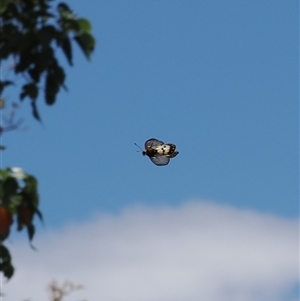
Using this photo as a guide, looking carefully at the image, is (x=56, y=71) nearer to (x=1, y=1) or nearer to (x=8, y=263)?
(x=1, y=1)

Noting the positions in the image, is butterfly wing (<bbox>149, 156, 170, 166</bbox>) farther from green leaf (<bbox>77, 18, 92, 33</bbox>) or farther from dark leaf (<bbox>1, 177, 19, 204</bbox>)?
dark leaf (<bbox>1, 177, 19, 204</bbox>)

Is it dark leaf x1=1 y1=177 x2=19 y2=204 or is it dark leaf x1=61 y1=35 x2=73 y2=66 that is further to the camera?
dark leaf x1=61 y1=35 x2=73 y2=66

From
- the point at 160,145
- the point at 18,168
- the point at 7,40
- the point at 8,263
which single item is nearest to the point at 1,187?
the point at 18,168

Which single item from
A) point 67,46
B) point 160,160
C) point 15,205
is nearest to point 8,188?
point 15,205

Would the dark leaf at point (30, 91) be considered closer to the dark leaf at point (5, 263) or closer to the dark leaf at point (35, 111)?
the dark leaf at point (35, 111)

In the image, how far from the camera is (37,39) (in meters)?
6.26

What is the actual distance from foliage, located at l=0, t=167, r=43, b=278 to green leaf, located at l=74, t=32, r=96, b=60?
109 centimetres

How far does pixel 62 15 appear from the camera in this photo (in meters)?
6.39

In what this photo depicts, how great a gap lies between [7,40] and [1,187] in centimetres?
118

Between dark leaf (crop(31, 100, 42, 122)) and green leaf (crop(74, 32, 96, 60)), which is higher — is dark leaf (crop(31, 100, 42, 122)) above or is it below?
below

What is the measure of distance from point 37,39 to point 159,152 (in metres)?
5.10

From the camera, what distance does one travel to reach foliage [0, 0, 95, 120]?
6.32 m

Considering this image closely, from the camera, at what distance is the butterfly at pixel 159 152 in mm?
11102

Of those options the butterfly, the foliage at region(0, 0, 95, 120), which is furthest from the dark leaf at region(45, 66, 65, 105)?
the butterfly
